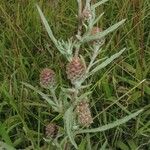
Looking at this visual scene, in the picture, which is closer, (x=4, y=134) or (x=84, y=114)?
(x=84, y=114)

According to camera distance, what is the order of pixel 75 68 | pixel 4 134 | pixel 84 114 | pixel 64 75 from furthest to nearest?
1. pixel 64 75
2. pixel 4 134
3. pixel 84 114
4. pixel 75 68

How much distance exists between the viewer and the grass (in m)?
1.68

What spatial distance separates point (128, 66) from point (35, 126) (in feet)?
1.54

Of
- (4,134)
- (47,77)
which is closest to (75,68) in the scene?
(47,77)

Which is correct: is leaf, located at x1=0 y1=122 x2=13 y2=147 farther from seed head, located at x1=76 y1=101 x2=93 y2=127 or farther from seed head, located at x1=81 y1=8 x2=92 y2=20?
seed head, located at x1=81 y1=8 x2=92 y2=20

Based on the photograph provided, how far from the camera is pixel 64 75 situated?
73.5 inches

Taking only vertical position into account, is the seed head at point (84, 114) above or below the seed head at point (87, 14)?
below

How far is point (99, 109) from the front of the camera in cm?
179

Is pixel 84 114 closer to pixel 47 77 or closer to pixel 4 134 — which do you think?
pixel 47 77

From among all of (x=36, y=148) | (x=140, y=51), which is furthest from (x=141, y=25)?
(x=36, y=148)

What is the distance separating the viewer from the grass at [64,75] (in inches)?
66.3

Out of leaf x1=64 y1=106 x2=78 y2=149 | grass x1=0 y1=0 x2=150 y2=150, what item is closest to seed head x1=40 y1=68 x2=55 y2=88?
leaf x1=64 y1=106 x2=78 y2=149

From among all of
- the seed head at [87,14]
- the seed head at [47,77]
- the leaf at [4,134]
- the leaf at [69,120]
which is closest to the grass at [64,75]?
the leaf at [4,134]

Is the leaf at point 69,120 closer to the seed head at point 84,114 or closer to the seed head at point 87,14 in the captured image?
the seed head at point 84,114
